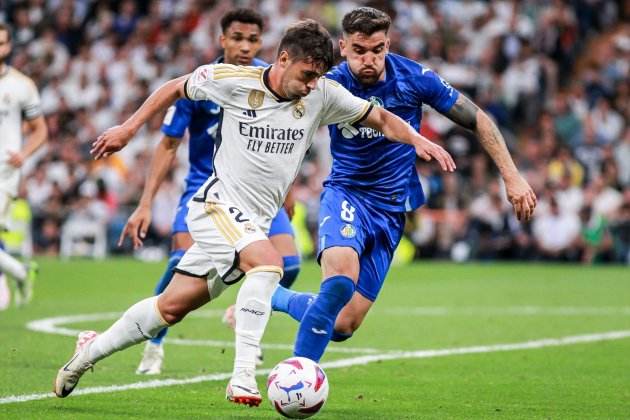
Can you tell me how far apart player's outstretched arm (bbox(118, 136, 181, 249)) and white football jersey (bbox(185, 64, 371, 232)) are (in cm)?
132

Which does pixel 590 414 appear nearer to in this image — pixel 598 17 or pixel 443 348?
pixel 443 348

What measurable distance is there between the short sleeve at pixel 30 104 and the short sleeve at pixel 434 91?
17.7ft

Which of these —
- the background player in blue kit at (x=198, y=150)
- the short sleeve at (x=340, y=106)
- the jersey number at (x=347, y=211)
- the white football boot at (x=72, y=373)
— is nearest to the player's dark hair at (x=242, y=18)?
the background player in blue kit at (x=198, y=150)

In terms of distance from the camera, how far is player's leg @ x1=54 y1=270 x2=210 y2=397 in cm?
746

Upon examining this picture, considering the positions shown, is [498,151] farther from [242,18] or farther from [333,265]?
[242,18]

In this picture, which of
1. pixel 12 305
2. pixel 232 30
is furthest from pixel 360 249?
pixel 12 305

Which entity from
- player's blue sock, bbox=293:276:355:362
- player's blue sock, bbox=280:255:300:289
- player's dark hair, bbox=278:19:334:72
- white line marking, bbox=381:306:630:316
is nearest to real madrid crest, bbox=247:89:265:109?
player's dark hair, bbox=278:19:334:72

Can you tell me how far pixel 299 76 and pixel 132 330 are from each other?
1.78 meters

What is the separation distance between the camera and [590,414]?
7.56m

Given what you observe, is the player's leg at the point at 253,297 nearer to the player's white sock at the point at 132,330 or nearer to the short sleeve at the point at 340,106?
the player's white sock at the point at 132,330

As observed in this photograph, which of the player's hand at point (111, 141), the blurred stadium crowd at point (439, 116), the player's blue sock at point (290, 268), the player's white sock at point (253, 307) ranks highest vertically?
the player's hand at point (111, 141)

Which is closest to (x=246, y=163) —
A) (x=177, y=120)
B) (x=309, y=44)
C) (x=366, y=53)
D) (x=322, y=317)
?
(x=309, y=44)

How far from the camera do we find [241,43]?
9609 mm

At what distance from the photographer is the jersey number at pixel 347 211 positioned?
8.30 m
